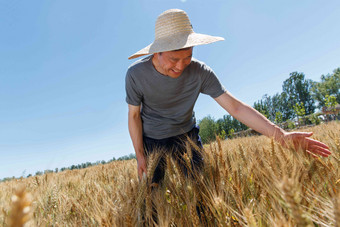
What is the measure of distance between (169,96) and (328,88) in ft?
198

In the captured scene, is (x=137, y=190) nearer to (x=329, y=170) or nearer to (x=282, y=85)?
(x=329, y=170)

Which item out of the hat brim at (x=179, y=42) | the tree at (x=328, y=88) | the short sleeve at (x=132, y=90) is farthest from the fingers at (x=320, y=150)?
the tree at (x=328, y=88)

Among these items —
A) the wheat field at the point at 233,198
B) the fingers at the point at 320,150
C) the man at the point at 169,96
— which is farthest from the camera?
the man at the point at 169,96

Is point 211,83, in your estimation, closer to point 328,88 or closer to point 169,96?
point 169,96

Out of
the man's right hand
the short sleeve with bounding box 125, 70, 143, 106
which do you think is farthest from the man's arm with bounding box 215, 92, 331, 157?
the man's right hand

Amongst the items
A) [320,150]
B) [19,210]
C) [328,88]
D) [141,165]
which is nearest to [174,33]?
[141,165]

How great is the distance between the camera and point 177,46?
161cm

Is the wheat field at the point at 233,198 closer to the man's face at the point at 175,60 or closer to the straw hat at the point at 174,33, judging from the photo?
the man's face at the point at 175,60

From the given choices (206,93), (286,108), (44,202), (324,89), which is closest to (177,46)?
(206,93)

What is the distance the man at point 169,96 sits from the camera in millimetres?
1812

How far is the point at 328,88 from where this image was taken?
162ft

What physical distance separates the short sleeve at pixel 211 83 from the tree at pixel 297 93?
60.1 metres

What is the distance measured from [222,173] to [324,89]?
→ 6024cm

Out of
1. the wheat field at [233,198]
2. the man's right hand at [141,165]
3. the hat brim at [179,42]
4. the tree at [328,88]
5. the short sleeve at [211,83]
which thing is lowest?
the wheat field at [233,198]
